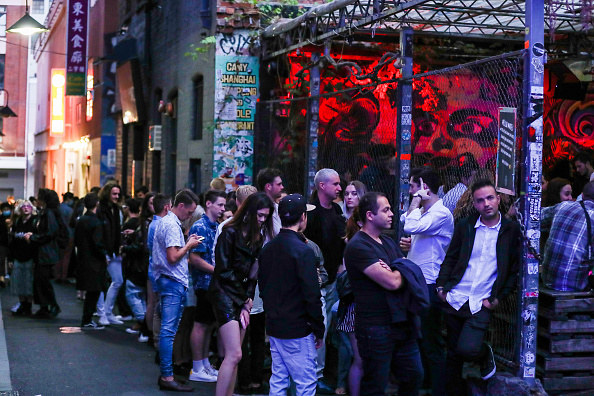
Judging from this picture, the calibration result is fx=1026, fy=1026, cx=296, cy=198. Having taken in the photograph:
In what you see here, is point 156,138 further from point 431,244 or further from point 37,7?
point 37,7

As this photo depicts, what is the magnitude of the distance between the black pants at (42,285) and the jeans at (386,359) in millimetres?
8592

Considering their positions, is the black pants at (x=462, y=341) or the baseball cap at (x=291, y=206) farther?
the black pants at (x=462, y=341)

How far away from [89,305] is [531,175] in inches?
302

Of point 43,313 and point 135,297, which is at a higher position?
point 135,297

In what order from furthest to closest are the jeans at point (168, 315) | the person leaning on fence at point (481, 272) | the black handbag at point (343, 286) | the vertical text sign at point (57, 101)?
1. the vertical text sign at point (57, 101)
2. the jeans at point (168, 315)
3. the black handbag at point (343, 286)
4. the person leaning on fence at point (481, 272)

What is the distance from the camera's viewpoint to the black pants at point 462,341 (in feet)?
26.7

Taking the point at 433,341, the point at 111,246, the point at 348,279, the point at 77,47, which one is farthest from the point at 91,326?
the point at 77,47

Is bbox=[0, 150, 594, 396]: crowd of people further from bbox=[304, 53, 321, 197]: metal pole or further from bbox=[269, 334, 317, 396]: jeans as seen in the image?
bbox=[304, 53, 321, 197]: metal pole

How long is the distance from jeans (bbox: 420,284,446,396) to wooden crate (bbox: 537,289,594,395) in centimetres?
84

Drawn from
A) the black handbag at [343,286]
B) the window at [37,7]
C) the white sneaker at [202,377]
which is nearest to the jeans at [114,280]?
the white sneaker at [202,377]

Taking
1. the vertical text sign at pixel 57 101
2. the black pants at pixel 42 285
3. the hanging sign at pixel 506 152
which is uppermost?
the vertical text sign at pixel 57 101

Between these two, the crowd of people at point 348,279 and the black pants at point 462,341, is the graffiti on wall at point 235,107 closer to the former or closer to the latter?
the crowd of people at point 348,279

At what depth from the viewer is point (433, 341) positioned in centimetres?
886

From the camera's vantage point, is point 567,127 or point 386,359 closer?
point 386,359
